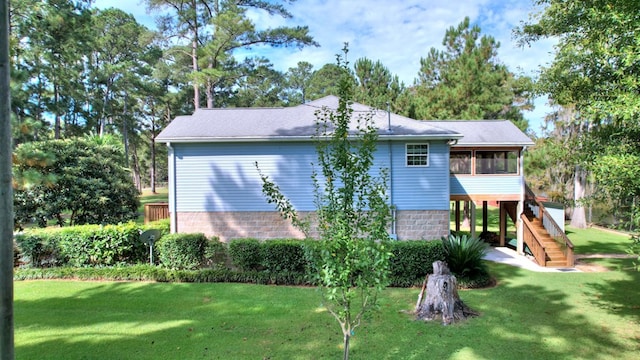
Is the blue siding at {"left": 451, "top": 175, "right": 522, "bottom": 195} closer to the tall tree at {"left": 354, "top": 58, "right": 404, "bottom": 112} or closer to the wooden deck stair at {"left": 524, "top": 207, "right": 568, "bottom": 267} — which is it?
the wooden deck stair at {"left": 524, "top": 207, "right": 568, "bottom": 267}

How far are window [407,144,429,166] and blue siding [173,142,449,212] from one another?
168 millimetres

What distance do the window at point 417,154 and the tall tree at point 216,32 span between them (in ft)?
41.8

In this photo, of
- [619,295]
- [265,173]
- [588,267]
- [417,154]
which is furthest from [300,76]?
[619,295]

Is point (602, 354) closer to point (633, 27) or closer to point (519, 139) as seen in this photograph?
point (633, 27)

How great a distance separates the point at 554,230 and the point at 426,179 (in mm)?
5182

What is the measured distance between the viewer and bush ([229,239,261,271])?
908 centimetres

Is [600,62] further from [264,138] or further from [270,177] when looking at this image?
[270,177]

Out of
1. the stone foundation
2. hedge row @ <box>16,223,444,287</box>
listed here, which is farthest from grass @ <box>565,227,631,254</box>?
hedge row @ <box>16,223,444,287</box>

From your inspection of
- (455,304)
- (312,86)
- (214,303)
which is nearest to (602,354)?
(455,304)

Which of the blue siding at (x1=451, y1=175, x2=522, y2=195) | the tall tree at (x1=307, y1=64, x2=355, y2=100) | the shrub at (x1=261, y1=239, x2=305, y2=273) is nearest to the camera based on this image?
the shrub at (x1=261, y1=239, x2=305, y2=273)

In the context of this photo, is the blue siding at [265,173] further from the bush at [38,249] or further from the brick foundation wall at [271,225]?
the bush at [38,249]

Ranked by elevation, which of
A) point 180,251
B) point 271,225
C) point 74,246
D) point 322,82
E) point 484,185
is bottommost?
point 180,251

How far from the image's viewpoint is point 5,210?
2752 mm

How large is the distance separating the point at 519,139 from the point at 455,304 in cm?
826
